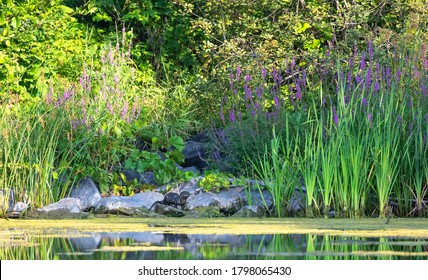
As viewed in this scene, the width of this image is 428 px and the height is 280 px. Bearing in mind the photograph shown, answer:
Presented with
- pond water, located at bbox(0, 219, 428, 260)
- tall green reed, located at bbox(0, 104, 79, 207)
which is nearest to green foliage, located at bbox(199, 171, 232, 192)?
pond water, located at bbox(0, 219, 428, 260)

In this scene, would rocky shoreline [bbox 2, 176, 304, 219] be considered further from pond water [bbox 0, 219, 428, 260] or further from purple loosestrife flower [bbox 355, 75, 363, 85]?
purple loosestrife flower [bbox 355, 75, 363, 85]

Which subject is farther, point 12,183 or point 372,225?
point 12,183

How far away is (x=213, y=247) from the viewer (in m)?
5.82

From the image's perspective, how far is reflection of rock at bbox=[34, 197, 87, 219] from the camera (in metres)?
8.28

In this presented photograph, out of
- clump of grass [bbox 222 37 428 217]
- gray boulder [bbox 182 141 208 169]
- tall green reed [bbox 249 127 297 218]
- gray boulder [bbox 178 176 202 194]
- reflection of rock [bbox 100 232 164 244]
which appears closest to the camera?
reflection of rock [bbox 100 232 164 244]

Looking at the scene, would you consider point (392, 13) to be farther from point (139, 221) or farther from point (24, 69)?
point (139, 221)

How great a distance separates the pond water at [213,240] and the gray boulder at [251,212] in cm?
67

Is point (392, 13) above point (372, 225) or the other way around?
above

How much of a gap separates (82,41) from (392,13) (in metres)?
4.48

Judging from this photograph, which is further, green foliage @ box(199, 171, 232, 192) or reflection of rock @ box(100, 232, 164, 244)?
green foliage @ box(199, 171, 232, 192)

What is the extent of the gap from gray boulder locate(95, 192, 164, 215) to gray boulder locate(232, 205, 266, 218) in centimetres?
88

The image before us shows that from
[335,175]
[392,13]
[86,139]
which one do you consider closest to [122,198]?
[86,139]

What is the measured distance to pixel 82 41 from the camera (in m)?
13.3

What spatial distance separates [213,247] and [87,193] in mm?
3406
